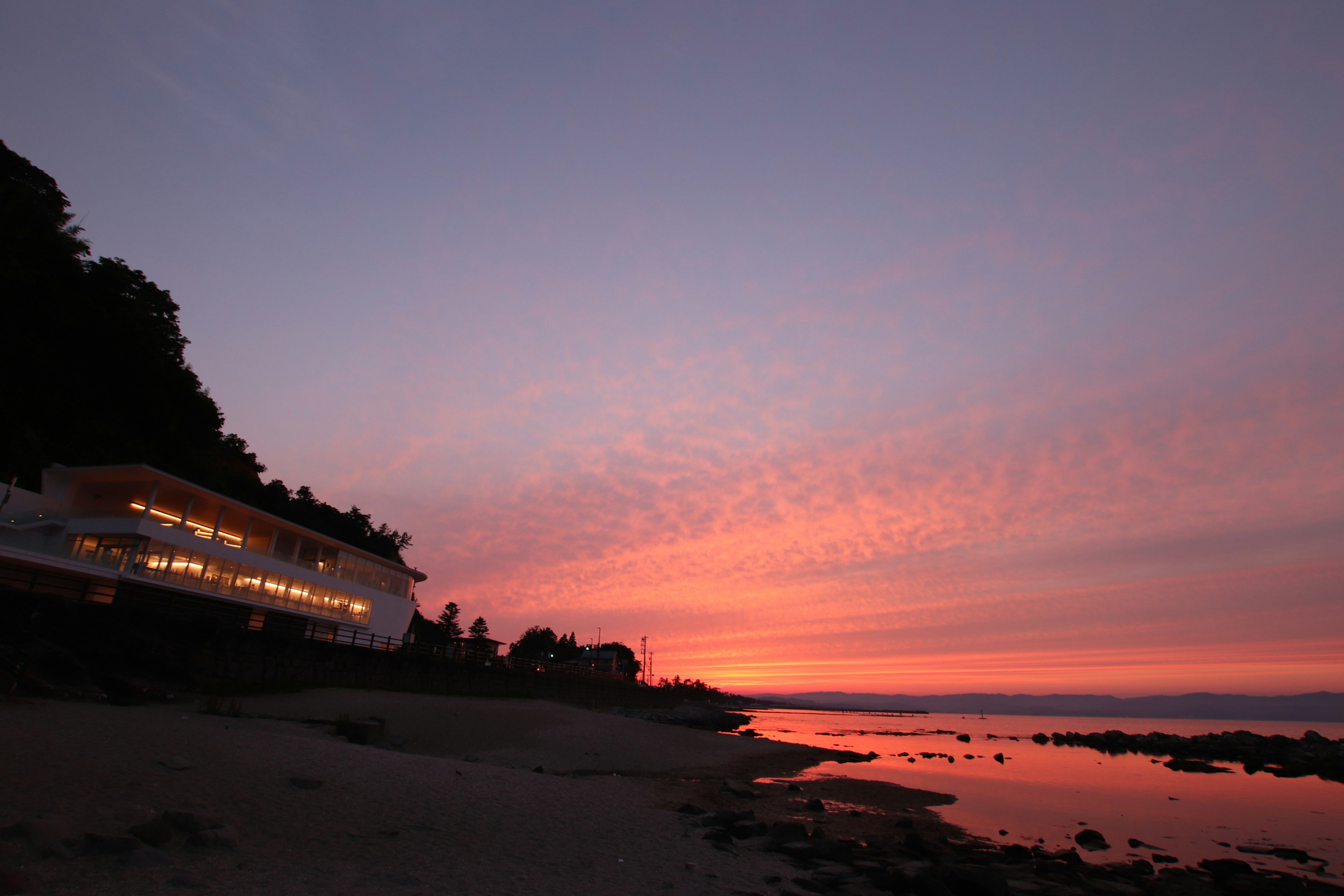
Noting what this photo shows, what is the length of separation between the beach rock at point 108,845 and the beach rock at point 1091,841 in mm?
19636

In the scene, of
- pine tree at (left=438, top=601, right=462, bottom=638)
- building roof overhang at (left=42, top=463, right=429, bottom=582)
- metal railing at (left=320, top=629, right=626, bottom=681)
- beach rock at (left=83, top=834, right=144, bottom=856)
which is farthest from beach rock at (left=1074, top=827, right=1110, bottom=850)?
pine tree at (left=438, top=601, right=462, bottom=638)

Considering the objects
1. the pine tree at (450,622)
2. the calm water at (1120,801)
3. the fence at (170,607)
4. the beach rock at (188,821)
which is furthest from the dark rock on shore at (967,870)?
the pine tree at (450,622)

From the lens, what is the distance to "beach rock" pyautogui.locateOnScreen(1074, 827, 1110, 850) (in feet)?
53.1

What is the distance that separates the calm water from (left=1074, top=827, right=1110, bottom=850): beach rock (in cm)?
30

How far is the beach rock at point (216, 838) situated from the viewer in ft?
23.8

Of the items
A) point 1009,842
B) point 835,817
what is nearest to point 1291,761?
point 1009,842

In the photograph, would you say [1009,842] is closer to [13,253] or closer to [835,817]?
[835,817]

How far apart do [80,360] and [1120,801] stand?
67.1m

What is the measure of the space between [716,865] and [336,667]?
26374 millimetres

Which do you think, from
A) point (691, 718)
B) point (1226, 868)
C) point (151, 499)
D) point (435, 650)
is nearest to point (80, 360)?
point (151, 499)

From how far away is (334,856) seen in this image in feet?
25.8

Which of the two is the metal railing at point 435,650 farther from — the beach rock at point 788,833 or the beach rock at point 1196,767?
the beach rock at point 1196,767

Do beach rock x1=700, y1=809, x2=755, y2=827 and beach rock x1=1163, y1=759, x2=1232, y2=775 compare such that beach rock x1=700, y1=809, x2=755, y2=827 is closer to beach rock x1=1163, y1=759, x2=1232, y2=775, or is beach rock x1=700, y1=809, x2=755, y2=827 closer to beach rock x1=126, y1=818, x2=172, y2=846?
beach rock x1=126, y1=818, x2=172, y2=846

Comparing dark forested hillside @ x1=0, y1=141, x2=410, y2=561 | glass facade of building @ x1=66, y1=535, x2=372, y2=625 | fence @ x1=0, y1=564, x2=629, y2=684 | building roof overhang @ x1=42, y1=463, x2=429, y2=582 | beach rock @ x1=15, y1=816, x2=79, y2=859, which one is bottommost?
beach rock @ x1=15, y1=816, x2=79, y2=859
